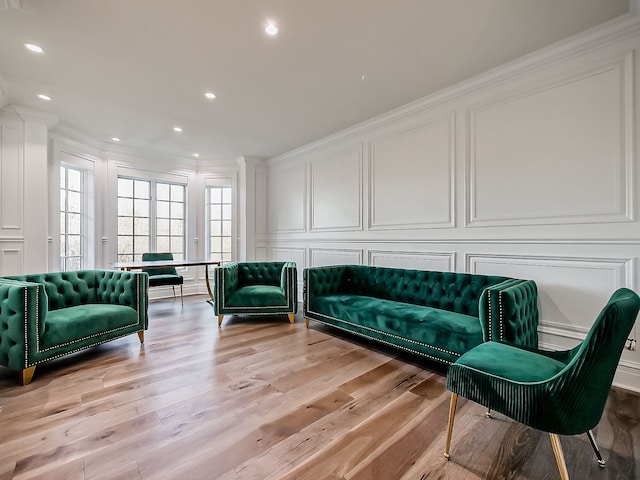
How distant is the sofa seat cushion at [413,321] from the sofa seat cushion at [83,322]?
6.72ft

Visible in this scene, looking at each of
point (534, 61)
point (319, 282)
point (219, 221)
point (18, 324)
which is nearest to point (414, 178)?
point (534, 61)

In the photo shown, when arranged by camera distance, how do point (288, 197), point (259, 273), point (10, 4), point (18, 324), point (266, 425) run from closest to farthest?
1. point (266, 425)
2. point (10, 4)
3. point (18, 324)
4. point (259, 273)
5. point (288, 197)

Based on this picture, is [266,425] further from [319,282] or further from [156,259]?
[156,259]

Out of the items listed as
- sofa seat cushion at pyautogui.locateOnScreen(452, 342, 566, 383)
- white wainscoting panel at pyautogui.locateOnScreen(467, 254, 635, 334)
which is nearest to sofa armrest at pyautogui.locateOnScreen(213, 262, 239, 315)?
sofa seat cushion at pyautogui.locateOnScreen(452, 342, 566, 383)

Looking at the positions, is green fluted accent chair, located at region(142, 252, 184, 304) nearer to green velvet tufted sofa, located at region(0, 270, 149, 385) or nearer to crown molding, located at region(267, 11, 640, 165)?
green velvet tufted sofa, located at region(0, 270, 149, 385)

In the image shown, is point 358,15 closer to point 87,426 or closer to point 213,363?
point 213,363

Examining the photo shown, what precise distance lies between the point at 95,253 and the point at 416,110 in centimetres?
524

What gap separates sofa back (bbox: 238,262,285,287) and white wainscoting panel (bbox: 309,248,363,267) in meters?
0.72

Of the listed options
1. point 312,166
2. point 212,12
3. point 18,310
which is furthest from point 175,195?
point 212,12

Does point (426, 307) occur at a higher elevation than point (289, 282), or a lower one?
lower

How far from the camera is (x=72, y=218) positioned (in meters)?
4.63

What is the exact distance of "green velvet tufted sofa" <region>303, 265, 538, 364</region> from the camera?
84.0 inches

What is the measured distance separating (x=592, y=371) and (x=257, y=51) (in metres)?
2.97

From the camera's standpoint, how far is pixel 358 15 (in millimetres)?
2135
